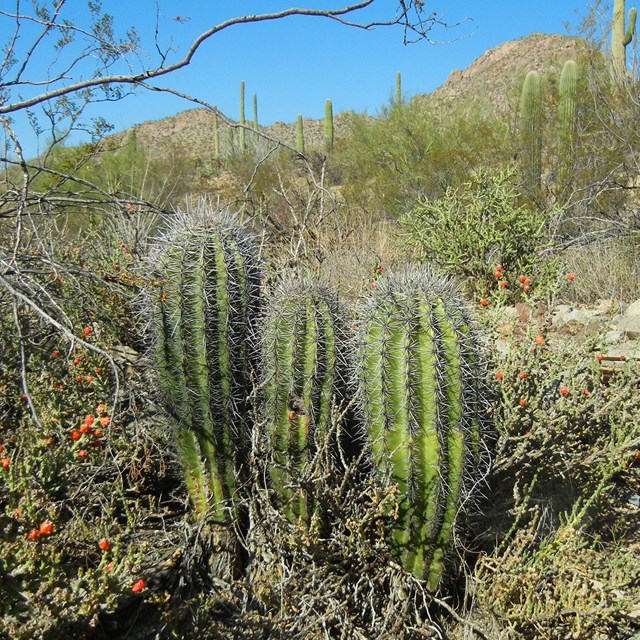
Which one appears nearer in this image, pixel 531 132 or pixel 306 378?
pixel 306 378

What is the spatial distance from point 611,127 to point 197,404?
876 centimetres

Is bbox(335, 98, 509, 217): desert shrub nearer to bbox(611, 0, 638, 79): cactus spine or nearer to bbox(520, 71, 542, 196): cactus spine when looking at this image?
bbox(520, 71, 542, 196): cactus spine

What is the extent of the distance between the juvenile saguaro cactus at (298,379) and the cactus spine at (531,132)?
8.32 meters

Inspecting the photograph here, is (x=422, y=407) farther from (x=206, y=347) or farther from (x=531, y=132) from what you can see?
(x=531, y=132)

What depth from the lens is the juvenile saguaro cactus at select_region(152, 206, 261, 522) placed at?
8.64ft

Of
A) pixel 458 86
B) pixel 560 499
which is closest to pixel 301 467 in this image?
pixel 560 499

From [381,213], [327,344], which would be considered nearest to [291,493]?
[327,344]

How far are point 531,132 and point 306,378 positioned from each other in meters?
10.3

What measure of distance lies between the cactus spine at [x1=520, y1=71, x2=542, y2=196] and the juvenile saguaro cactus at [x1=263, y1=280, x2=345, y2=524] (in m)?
8.32

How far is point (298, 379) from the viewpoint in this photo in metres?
2.55

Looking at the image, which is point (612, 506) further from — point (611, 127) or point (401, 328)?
point (611, 127)

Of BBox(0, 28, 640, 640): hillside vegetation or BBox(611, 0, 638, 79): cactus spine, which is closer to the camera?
BBox(0, 28, 640, 640): hillside vegetation

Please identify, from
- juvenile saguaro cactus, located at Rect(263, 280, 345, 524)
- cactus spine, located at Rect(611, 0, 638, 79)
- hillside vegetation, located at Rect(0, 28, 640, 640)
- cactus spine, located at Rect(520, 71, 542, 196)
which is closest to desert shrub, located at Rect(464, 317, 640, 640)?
hillside vegetation, located at Rect(0, 28, 640, 640)

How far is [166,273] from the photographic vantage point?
2.65m
